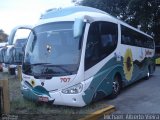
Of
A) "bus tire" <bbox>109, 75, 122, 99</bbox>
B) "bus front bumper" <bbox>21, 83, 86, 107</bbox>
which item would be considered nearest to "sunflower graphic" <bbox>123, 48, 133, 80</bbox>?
"bus tire" <bbox>109, 75, 122, 99</bbox>

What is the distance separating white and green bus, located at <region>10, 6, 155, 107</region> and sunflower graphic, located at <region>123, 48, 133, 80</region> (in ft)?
4.43

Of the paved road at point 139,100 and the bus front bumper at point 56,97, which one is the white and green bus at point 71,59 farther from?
the paved road at point 139,100

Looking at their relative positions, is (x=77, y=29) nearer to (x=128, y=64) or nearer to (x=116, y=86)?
(x=116, y=86)

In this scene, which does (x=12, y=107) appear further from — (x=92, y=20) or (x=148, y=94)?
(x=148, y=94)

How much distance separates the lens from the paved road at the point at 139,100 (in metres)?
9.74

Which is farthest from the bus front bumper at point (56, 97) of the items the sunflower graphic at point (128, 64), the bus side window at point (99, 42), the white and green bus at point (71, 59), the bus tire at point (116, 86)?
the sunflower graphic at point (128, 64)

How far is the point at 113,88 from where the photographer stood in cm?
1134

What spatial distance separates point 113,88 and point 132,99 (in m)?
0.78

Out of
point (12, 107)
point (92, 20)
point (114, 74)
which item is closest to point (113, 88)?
point (114, 74)

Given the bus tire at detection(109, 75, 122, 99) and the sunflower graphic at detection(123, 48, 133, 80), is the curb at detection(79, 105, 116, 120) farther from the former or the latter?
the sunflower graphic at detection(123, 48, 133, 80)

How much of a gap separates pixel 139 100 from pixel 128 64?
2481mm

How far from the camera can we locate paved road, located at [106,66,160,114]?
384 inches

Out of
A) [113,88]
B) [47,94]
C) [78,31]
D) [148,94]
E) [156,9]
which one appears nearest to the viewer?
[78,31]

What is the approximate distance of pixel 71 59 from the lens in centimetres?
935
